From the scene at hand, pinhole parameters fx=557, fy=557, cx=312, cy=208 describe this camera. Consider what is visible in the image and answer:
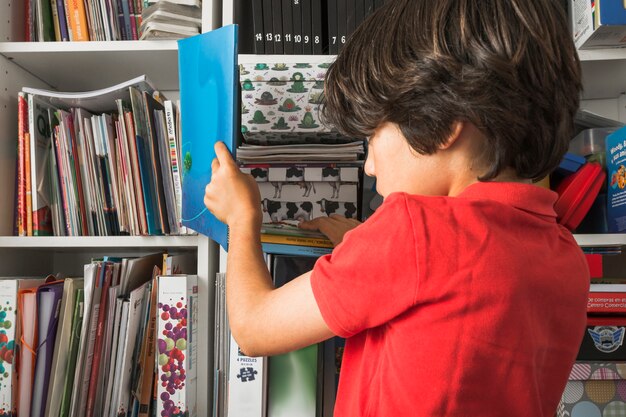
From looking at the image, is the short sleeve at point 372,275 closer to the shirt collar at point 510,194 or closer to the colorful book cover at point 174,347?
the shirt collar at point 510,194

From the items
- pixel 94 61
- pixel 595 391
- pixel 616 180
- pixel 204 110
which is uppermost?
pixel 94 61

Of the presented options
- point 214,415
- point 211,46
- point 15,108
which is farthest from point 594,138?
point 15,108

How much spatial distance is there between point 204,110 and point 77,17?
1.64 feet

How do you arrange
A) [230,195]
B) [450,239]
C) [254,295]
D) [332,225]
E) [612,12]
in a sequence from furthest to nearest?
[332,225]
[612,12]
[230,195]
[254,295]
[450,239]

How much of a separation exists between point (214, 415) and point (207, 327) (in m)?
0.16

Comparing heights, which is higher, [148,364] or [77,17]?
[77,17]

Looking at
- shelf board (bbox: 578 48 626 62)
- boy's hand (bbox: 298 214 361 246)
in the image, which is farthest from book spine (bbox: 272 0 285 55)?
shelf board (bbox: 578 48 626 62)

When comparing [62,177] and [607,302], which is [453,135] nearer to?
[607,302]

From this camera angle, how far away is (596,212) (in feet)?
3.65

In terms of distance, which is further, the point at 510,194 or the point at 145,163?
the point at 145,163

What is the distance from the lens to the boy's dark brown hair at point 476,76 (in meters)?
0.58

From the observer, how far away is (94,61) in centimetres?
116

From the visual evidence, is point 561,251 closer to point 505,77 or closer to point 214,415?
point 505,77

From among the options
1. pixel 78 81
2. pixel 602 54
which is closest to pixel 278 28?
pixel 78 81
